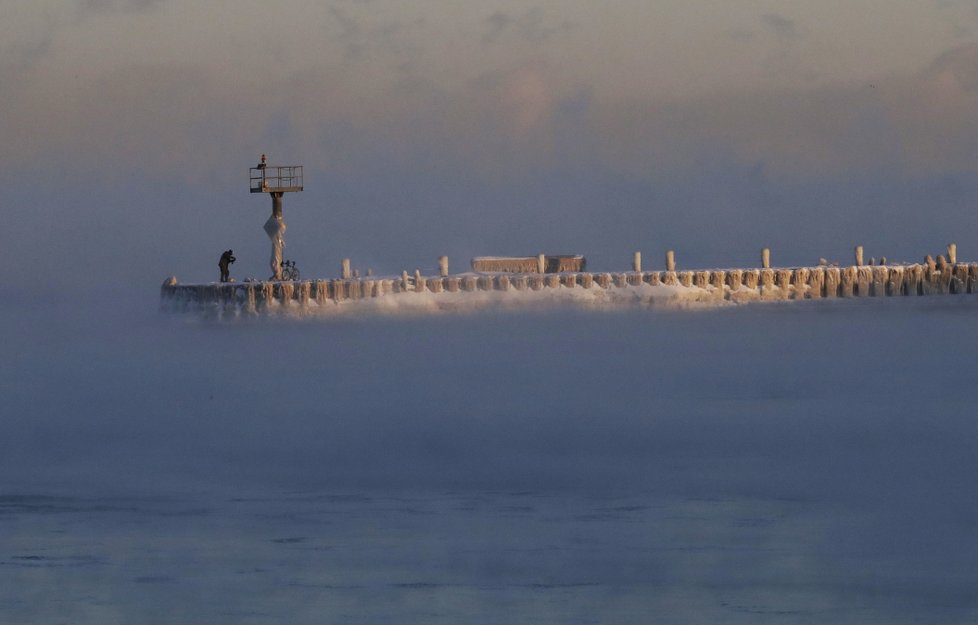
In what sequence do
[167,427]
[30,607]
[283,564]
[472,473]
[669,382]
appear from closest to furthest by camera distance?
[30,607]
[283,564]
[472,473]
[167,427]
[669,382]

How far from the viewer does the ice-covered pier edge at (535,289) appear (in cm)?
5159

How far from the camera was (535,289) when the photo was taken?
52.4 metres

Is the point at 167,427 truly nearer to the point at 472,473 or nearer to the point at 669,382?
the point at 472,473

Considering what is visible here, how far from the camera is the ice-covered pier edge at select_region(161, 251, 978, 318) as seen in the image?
169 feet

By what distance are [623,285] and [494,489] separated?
29.9 meters

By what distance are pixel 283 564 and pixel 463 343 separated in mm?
33929

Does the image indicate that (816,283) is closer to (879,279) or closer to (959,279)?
(879,279)

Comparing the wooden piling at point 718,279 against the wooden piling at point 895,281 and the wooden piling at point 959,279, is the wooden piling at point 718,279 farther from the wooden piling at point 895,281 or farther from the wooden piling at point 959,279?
the wooden piling at point 959,279

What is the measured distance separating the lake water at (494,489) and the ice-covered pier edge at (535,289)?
13.1 ft

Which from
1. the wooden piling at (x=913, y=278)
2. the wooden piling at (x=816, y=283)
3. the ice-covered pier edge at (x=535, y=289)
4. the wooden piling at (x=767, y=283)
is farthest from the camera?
the wooden piling at (x=913, y=278)

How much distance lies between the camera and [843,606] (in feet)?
55.7

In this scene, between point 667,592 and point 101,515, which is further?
point 101,515

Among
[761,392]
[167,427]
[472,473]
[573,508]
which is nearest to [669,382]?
[761,392]

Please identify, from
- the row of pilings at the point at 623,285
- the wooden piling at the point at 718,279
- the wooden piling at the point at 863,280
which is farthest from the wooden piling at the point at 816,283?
the wooden piling at the point at 718,279
